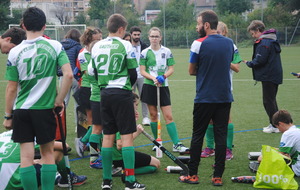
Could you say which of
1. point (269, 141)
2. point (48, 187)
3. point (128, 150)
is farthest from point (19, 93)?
point (269, 141)

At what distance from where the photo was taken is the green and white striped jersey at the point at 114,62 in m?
4.84

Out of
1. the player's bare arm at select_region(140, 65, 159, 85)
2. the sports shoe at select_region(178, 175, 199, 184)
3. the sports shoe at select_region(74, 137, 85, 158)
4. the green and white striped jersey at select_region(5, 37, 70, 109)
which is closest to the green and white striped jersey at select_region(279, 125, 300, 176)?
the sports shoe at select_region(178, 175, 199, 184)

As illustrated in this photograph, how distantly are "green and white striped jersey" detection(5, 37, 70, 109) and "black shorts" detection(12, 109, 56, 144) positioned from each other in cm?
7

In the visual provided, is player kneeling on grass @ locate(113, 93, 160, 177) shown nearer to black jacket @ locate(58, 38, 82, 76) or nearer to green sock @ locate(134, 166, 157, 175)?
green sock @ locate(134, 166, 157, 175)

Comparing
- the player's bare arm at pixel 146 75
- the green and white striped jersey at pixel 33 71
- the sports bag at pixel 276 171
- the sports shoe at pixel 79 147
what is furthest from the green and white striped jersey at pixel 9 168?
the sports bag at pixel 276 171

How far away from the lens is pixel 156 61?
7035 mm

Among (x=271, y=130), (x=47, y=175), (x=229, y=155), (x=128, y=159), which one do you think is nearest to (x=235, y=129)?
(x=271, y=130)

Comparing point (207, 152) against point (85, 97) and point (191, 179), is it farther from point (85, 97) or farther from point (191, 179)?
point (85, 97)

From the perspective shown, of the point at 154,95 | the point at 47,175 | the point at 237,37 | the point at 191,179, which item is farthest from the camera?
the point at 237,37

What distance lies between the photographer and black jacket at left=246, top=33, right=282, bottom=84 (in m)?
7.89

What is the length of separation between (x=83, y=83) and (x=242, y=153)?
9.18 feet

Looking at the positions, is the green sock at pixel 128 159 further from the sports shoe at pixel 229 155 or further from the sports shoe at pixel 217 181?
the sports shoe at pixel 229 155

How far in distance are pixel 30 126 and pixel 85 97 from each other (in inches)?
107

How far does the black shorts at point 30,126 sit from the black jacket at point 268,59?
15.9 feet
